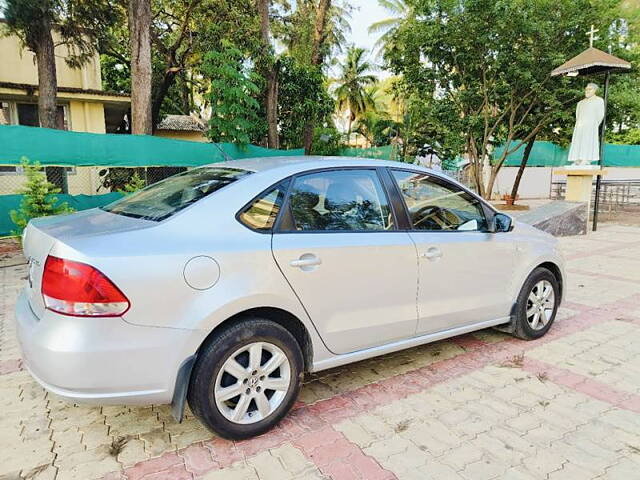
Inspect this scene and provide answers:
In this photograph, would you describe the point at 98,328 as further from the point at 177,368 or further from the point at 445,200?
the point at 445,200

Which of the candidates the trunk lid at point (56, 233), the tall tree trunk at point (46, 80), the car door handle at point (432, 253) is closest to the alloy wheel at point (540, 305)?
the car door handle at point (432, 253)

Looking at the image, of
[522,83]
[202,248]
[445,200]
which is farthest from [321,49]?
[202,248]

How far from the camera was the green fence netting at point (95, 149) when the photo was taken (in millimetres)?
7102

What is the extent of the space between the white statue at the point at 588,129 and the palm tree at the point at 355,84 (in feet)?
67.3

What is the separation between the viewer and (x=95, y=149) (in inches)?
310

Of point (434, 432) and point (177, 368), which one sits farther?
point (434, 432)

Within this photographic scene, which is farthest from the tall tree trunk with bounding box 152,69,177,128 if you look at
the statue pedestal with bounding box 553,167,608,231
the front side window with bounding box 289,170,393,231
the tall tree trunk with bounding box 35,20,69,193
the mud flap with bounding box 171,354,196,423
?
the mud flap with bounding box 171,354,196,423

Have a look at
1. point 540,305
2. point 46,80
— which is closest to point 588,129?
point 540,305

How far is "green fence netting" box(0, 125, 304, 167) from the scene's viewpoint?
23.3 feet

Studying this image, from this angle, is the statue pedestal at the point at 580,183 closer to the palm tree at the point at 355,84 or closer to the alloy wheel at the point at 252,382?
the alloy wheel at the point at 252,382

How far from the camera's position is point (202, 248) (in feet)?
7.73

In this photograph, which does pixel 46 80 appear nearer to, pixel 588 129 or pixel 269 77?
pixel 269 77

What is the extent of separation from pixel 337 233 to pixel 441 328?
1202mm

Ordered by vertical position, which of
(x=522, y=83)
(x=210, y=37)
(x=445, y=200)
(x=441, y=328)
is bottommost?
(x=441, y=328)
